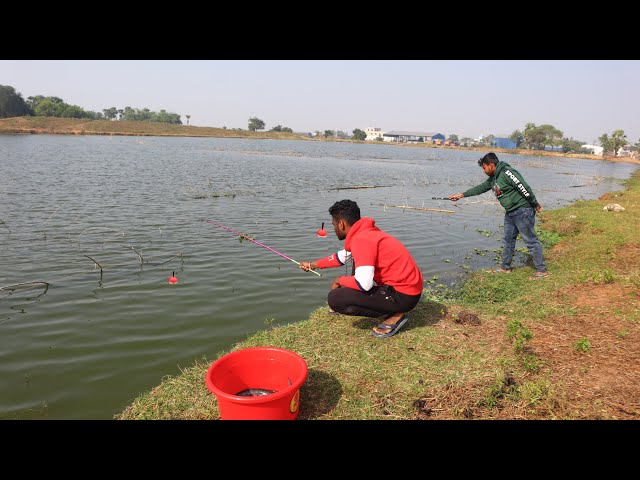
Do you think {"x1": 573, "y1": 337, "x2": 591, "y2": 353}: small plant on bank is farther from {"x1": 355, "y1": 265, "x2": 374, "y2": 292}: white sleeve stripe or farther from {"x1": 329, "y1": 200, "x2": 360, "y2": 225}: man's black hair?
{"x1": 329, "y1": 200, "x2": 360, "y2": 225}: man's black hair

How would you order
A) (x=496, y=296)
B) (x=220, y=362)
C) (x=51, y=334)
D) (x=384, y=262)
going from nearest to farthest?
(x=220, y=362) < (x=384, y=262) < (x=51, y=334) < (x=496, y=296)

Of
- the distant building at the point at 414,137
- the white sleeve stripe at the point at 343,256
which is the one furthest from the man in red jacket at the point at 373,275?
the distant building at the point at 414,137

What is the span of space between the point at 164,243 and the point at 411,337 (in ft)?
25.8

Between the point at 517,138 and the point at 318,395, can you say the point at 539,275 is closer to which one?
the point at 318,395

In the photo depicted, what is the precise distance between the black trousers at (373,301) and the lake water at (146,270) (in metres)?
1.83

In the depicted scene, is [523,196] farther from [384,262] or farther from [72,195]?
[72,195]

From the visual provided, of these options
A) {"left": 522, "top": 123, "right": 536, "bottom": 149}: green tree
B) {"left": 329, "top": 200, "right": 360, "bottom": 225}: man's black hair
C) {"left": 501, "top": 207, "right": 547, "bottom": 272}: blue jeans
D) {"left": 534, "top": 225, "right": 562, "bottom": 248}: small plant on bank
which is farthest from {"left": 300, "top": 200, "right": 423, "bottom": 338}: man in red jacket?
{"left": 522, "top": 123, "right": 536, "bottom": 149}: green tree

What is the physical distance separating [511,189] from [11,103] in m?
102

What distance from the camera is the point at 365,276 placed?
489 cm
